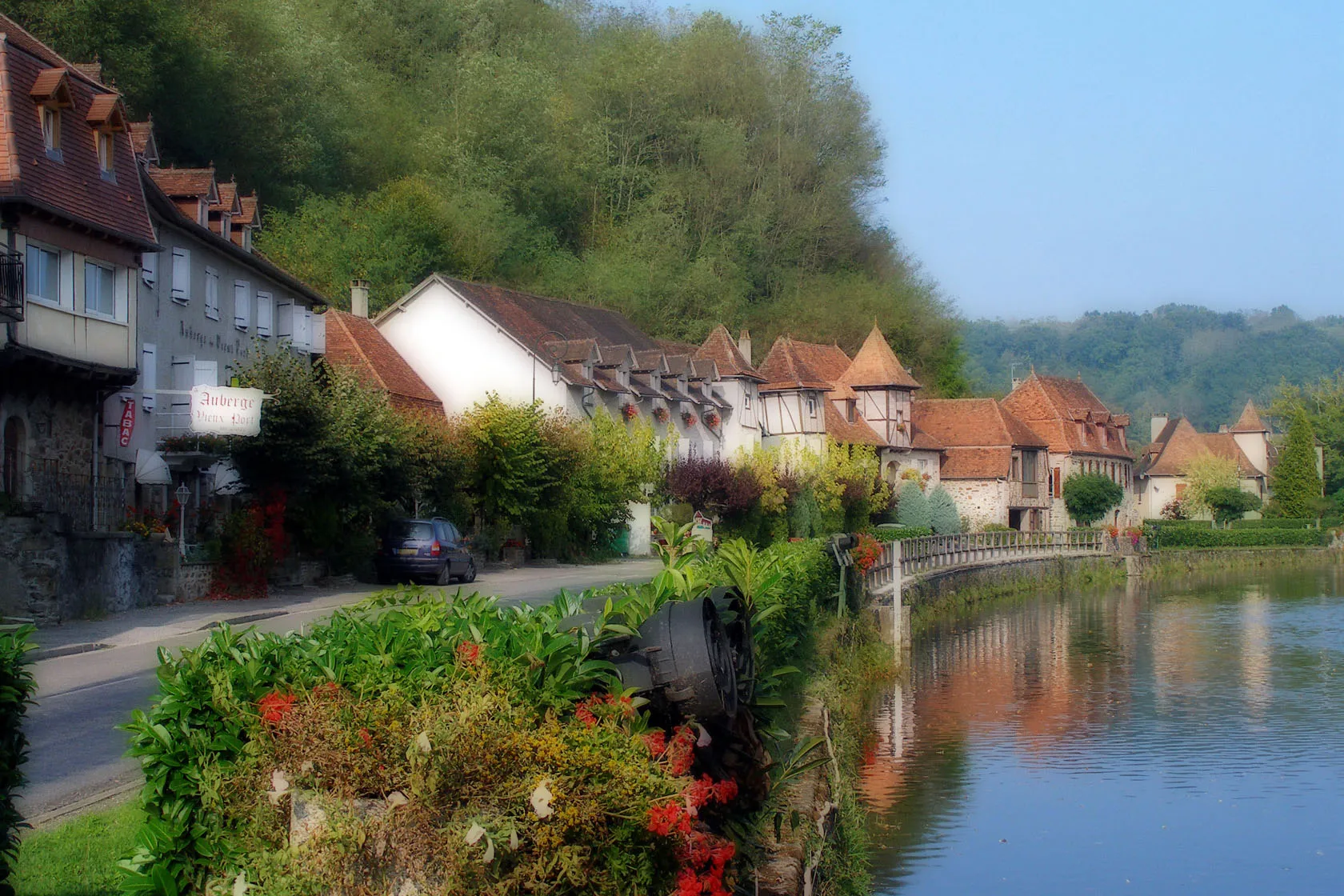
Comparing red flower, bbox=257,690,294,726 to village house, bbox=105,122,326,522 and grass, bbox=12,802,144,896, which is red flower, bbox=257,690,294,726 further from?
village house, bbox=105,122,326,522

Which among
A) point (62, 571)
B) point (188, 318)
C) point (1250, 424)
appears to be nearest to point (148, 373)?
point (188, 318)

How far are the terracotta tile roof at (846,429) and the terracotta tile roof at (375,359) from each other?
78.4ft

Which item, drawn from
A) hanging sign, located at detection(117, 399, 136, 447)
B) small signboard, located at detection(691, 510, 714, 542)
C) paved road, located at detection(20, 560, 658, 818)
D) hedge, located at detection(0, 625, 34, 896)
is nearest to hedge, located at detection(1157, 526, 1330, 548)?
small signboard, located at detection(691, 510, 714, 542)

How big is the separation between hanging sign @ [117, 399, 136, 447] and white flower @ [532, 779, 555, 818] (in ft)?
75.9

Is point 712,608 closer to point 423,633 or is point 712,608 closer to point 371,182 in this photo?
point 423,633

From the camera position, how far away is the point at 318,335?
38719 millimetres

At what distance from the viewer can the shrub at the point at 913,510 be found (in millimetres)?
65062

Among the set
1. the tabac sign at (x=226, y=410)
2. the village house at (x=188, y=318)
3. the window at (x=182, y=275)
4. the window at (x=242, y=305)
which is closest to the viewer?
the tabac sign at (x=226, y=410)

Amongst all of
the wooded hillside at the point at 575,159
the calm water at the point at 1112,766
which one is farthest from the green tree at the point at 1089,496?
the calm water at the point at 1112,766

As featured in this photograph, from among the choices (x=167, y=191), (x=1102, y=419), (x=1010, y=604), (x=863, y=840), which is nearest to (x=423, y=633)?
(x=863, y=840)

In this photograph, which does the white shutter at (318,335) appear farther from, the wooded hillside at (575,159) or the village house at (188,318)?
the wooded hillside at (575,159)

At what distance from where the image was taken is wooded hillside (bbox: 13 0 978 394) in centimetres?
5606

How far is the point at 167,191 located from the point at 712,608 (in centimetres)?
2885

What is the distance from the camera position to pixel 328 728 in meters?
5.93
